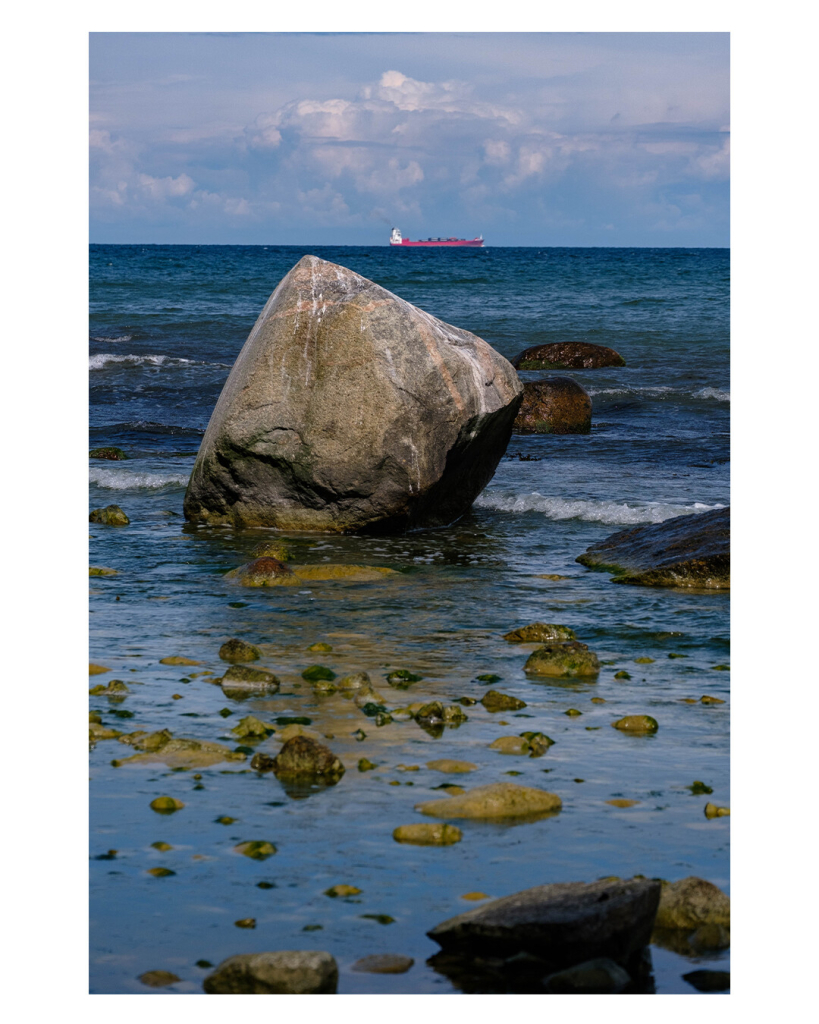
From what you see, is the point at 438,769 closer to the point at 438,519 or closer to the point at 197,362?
the point at 438,519

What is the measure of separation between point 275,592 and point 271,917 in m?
4.24

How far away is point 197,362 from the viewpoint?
24.4m

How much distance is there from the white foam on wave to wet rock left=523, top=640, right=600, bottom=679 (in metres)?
6.77

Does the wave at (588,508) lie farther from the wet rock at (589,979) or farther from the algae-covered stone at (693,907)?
the wet rock at (589,979)

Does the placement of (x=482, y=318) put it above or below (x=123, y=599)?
above

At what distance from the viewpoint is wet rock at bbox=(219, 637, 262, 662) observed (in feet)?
19.5

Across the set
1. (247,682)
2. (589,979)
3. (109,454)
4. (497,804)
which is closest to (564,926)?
(589,979)

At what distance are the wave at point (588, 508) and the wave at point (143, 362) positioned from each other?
13.5 meters

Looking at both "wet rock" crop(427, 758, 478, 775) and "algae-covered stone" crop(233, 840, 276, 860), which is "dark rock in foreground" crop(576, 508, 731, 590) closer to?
"wet rock" crop(427, 758, 478, 775)

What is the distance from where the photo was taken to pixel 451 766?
14.9 feet

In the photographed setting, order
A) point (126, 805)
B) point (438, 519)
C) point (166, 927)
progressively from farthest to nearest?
point (438, 519)
point (126, 805)
point (166, 927)

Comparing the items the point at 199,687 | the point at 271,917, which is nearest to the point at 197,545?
the point at 199,687

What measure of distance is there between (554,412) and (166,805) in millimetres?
12780

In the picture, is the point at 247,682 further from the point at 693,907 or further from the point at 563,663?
the point at 693,907
